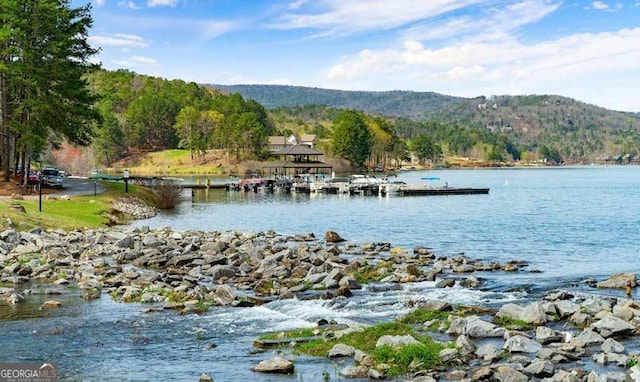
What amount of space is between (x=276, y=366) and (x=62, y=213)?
33.7 m

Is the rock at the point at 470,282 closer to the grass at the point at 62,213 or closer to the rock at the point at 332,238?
the rock at the point at 332,238

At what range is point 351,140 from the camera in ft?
604

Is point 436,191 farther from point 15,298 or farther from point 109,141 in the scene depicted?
point 109,141

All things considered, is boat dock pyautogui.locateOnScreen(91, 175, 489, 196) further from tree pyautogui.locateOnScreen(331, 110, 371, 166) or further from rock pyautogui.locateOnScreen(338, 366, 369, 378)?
tree pyautogui.locateOnScreen(331, 110, 371, 166)

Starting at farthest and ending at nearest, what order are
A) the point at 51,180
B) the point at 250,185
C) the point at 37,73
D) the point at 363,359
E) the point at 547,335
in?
the point at 250,185
the point at 51,180
the point at 37,73
the point at 547,335
the point at 363,359

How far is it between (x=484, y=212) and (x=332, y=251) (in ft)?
110

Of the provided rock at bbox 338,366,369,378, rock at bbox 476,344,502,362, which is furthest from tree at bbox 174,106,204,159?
rock at bbox 338,366,369,378

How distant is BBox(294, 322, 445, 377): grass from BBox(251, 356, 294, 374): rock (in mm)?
1267

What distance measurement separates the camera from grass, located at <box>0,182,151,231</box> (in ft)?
130

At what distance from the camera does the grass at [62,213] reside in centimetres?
3959

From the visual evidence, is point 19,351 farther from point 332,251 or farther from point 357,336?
point 332,251

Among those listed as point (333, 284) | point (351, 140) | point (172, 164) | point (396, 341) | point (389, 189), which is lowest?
point (333, 284)

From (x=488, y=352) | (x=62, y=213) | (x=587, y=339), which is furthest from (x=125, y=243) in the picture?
(x=587, y=339)

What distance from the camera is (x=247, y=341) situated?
18.8 metres
